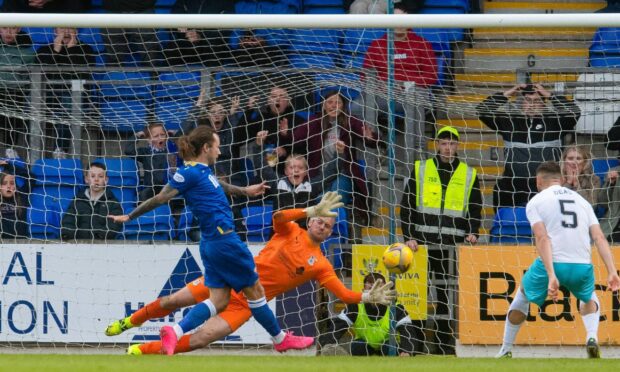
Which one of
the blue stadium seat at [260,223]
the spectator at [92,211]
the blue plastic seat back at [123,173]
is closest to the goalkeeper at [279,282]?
the blue stadium seat at [260,223]

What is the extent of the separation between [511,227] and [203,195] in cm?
365

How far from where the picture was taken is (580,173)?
11.4 meters

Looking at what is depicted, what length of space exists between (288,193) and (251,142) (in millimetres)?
778

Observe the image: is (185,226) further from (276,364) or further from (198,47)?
(276,364)

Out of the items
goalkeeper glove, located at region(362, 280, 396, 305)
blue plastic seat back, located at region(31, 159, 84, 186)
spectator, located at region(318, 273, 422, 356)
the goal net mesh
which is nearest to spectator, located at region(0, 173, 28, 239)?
the goal net mesh

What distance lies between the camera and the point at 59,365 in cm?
760

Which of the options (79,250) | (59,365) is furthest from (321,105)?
(59,365)

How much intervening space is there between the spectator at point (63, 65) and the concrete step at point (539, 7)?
4620 millimetres

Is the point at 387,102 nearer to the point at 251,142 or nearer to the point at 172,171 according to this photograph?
the point at 251,142

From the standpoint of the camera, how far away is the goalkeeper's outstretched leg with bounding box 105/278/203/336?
9.97m

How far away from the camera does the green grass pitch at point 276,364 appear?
7.49 meters

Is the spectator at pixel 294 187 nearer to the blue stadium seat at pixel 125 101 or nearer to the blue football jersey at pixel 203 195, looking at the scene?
the blue stadium seat at pixel 125 101

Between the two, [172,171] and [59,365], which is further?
[172,171]

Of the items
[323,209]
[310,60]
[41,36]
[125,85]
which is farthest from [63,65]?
[323,209]
